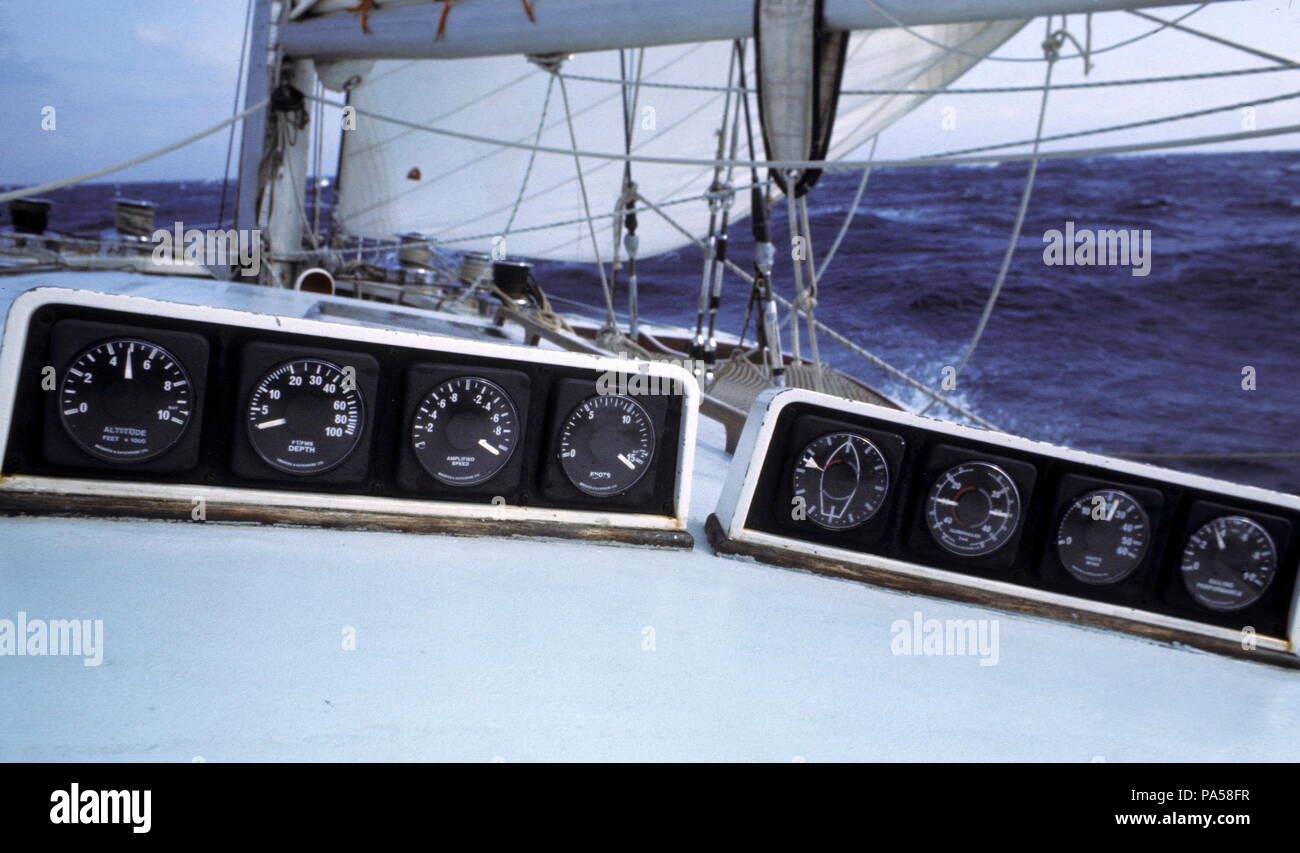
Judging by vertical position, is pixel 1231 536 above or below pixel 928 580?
above

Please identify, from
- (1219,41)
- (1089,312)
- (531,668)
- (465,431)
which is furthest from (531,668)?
(1089,312)

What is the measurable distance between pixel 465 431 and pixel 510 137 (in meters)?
9.72

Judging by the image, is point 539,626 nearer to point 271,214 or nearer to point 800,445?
point 800,445

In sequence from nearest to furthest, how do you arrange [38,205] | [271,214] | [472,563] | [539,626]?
[539,626]
[472,563]
[271,214]
[38,205]

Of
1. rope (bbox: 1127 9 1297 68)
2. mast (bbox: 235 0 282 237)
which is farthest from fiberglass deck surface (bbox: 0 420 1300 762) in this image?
mast (bbox: 235 0 282 237)

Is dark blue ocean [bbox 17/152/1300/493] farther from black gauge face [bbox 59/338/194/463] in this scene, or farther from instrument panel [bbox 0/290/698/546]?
black gauge face [bbox 59/338/194/463]

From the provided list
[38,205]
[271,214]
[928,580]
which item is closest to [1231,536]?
[928,580]

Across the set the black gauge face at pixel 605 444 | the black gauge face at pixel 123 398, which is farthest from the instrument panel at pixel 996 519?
the black gauge face at pixel 123 398

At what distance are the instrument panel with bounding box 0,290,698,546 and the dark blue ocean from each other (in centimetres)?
766

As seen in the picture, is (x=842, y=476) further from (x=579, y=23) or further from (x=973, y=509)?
(x=579, y=23)

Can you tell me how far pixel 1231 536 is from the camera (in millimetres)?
1839

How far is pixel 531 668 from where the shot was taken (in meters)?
1.23

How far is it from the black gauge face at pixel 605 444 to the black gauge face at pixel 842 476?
0.30 metres
